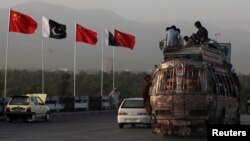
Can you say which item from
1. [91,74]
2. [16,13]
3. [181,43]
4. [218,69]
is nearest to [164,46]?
[181,43]

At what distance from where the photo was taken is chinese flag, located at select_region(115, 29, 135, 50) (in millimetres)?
53969

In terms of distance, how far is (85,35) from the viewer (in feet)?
161

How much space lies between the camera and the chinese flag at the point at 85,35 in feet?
160

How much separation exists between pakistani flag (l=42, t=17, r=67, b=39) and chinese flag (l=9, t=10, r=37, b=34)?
10.1 feet

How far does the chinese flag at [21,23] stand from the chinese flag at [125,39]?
1468 centimetres

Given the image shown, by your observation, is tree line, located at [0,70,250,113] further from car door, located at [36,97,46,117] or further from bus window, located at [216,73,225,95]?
bus window, located at [216,73,225,95]

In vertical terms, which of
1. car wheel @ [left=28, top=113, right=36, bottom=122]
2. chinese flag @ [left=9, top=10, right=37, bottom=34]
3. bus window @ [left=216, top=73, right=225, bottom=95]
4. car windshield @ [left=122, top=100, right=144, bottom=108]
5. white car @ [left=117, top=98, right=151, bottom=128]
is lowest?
car wheel @ [left=28, top=113, right=36, bottom=122]

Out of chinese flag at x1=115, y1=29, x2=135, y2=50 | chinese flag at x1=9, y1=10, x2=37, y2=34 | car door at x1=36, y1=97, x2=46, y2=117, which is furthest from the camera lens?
chinese flag at x1=115, y1=29, x2=135, y2=50

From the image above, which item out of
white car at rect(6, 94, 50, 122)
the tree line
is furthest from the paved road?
the tree line

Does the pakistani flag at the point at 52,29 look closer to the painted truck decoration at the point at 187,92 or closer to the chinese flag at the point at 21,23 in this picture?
the chinese flag at the point at 21,23

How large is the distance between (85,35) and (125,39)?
6075 millimetres

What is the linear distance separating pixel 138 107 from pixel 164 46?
5266mm

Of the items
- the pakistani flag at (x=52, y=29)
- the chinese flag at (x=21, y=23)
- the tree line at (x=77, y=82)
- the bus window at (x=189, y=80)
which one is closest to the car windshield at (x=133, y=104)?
the bus window at (x=189, y=80)

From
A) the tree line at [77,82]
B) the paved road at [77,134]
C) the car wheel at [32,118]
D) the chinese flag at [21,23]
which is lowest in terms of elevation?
the paved road at [77,134]
